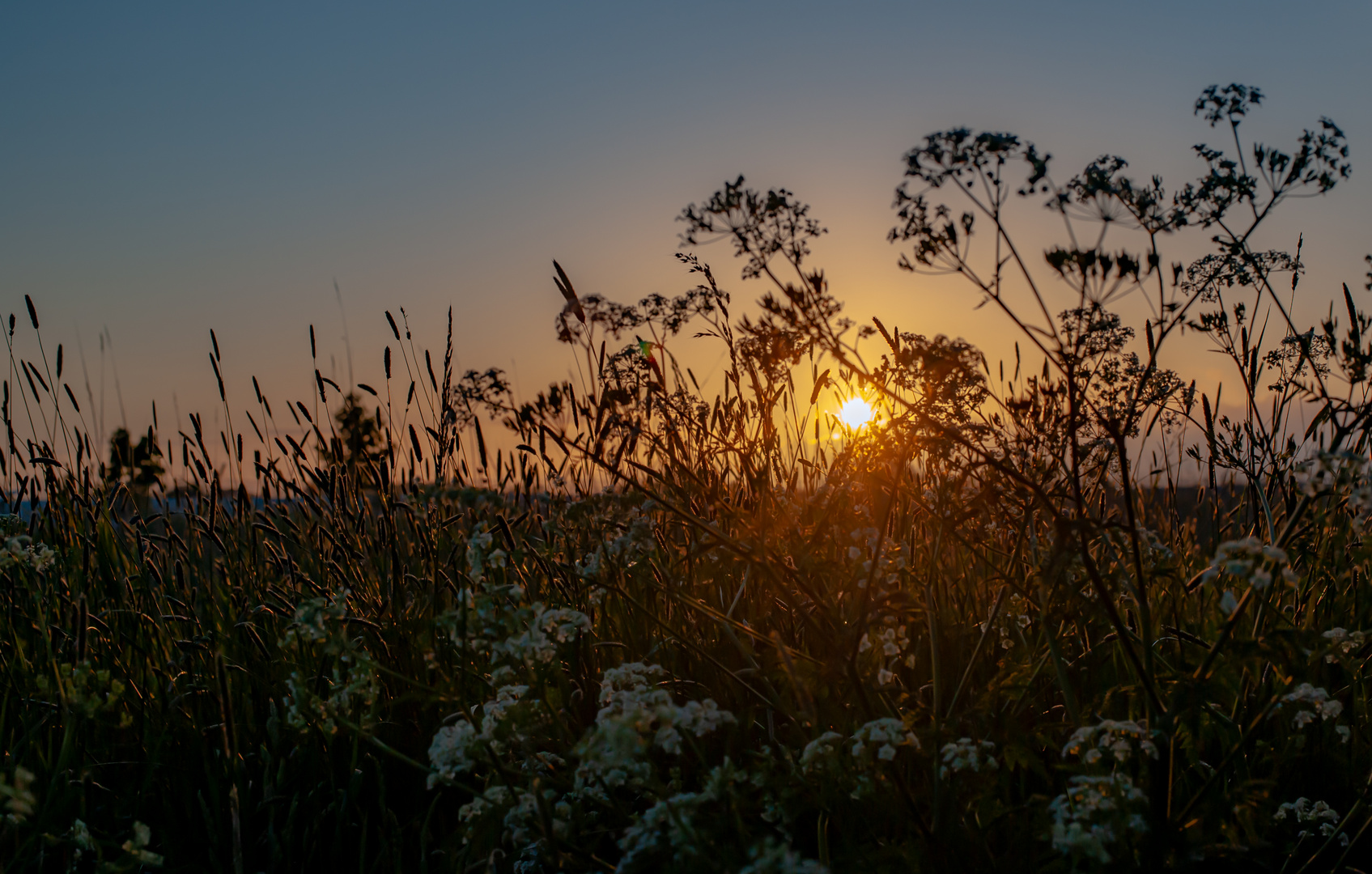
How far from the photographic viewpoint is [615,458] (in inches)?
91.1

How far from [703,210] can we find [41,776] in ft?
8.11

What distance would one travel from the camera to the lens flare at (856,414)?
2461 millimetres

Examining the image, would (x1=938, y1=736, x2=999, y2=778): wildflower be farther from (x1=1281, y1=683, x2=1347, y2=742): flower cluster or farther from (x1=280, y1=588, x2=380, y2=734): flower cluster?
(x1=280, y1=588, x2=380, y2=734): flower cluster

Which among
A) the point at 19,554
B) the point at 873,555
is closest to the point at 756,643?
the point at 873,555

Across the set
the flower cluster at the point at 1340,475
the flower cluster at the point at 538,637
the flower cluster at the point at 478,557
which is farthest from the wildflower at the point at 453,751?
the flower cluster at the point at 1340,475

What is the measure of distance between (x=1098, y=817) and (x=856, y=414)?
50.6 inches

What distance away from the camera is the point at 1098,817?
1512 mm

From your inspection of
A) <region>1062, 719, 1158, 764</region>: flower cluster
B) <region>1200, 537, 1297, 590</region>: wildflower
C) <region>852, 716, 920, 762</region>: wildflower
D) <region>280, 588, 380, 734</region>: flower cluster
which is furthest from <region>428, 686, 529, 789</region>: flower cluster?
<region>1200, 537, 1297, 590</region>: wildflower

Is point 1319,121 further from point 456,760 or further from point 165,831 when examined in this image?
point 165,831

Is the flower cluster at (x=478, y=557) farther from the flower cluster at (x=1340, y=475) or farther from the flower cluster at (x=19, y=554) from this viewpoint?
the flower cluster at (x=19, y=554)

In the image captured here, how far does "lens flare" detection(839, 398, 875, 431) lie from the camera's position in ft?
8.07

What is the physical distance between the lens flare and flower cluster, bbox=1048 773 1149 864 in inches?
43.8

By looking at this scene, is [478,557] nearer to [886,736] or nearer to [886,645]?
[886,736]

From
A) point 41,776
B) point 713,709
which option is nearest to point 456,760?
point 713,709
